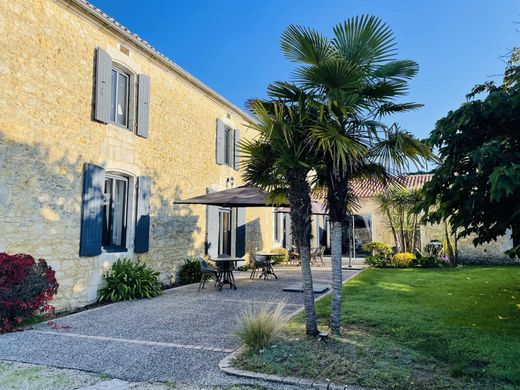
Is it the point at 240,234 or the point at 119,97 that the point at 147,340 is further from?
the point at 240,234

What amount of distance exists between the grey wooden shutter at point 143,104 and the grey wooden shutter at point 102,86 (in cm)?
104

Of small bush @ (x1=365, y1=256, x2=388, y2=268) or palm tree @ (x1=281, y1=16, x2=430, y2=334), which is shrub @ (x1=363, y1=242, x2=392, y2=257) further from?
palm tree @ (x1=281, y1=16, x2=430, y2=334)

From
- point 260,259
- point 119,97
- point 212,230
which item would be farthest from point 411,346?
point 212,230

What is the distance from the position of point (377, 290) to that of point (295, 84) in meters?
5.99

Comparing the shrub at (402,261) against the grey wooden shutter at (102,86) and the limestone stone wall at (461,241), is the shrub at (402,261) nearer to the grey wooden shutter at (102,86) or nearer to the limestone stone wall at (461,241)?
the limestone stone wall at (461,241)

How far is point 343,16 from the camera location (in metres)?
5.43

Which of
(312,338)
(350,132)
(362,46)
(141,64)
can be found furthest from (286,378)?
(141,64)

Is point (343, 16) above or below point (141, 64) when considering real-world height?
below

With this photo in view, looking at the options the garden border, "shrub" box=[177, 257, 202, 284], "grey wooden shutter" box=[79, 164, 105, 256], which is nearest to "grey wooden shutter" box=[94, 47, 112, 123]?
"grey wooden shutter" box=[79, 164, 105, 256]

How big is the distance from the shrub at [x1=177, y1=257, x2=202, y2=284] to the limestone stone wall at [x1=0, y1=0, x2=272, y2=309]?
1.21 feet

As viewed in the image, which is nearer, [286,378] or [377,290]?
[286,378]

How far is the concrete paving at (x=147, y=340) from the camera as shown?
4.29 metres

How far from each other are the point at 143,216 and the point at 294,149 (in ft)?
19.0

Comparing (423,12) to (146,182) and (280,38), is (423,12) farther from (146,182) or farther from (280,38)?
(146,182)
